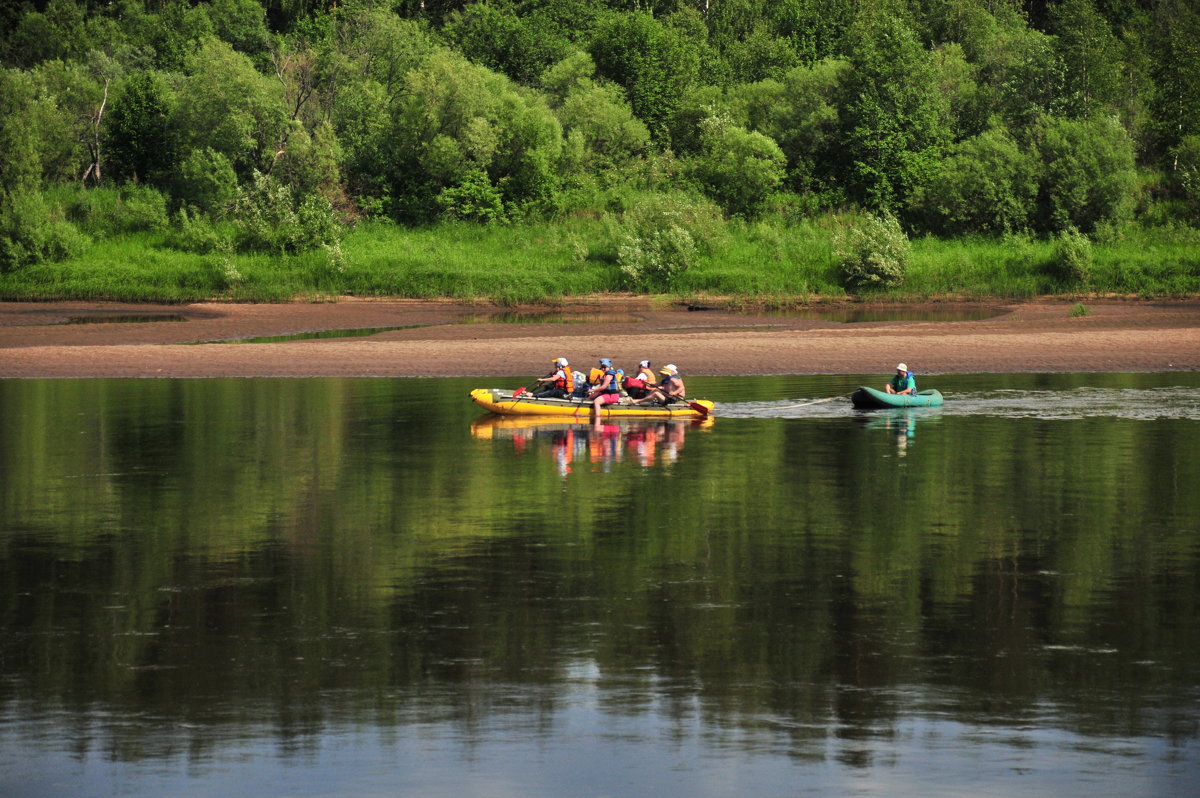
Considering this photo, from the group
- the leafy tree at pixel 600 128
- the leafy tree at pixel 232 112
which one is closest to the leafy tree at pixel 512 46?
the leafy tree at pixel 600 128

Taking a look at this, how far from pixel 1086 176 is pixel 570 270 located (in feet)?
90.7

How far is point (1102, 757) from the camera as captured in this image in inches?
555

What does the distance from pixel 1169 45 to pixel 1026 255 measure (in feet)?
84.7

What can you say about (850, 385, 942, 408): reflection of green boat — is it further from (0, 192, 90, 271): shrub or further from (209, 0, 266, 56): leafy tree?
(209, 0, 266, 56): leafy tree

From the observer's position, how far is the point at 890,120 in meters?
89.7

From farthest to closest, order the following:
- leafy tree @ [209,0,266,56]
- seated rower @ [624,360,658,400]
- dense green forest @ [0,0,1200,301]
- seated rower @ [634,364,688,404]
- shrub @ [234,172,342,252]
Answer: leafy tree @ [209,0,266,56]
shrub @ [234,172,342,252]
dense green forest @ [0,0,1200,301]
seated rower @ [624,360,658,400]
seated rower @ [634,364,688,404]

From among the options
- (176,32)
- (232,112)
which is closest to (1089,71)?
(232,112)

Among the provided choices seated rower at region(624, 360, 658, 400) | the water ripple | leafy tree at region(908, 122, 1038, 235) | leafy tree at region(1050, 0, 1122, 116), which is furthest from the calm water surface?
leafy tree at region(1050, 0, 1122, 116)

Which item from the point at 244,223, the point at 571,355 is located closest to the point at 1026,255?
the point at 571,355

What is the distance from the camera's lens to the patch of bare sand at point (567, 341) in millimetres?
56344

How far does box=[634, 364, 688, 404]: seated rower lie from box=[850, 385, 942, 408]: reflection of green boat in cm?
490

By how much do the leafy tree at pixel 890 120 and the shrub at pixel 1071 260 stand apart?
40.2 ft

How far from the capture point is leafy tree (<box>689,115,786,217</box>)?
8762 centimetres

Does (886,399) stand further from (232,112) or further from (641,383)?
(232,112)
